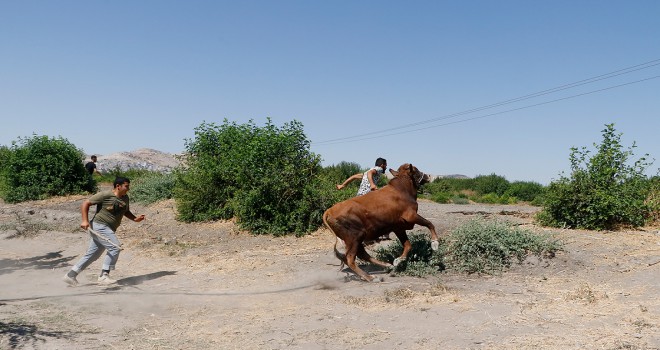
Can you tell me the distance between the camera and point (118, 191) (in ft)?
27.5

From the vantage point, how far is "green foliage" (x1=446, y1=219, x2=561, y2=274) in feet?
26.7

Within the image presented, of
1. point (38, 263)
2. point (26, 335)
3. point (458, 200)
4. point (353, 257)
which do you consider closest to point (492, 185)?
point (458, 200)

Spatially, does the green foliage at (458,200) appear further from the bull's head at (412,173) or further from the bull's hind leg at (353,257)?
the bull's hind leg at (353,257)

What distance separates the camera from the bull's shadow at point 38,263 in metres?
10.0

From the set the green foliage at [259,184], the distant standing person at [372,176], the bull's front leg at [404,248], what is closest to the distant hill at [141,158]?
the green foliage at [259,184]

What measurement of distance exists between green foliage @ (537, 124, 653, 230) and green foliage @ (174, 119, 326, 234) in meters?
5.05

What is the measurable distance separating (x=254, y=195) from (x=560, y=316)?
785 centimetres

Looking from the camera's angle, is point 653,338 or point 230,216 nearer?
point 653,338

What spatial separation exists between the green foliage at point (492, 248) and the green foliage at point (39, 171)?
1661 centimetres

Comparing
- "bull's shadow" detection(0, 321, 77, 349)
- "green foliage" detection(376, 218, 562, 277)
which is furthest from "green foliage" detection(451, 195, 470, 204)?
"bull's shadow" detection(0, 321, 77, 349)

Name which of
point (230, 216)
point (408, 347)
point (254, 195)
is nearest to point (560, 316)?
point (408, 347)

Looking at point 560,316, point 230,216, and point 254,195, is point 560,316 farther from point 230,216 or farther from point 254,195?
point 230,216

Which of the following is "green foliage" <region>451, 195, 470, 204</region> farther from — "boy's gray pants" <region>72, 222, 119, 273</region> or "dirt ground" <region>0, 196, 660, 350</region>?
"boy's gray pants" <region>72, 222, 119, 273</region>

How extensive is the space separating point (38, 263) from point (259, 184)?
4.86 m
